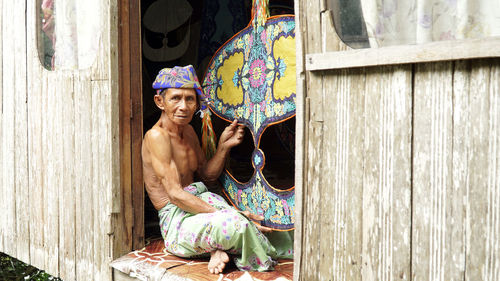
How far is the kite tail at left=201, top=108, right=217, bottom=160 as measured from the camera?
3.98 metres

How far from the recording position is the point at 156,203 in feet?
12.6

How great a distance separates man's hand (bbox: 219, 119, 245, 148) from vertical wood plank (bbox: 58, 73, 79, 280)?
48.3 inches

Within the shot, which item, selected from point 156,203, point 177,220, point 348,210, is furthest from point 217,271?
point 348,210

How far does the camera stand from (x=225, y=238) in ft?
10.5

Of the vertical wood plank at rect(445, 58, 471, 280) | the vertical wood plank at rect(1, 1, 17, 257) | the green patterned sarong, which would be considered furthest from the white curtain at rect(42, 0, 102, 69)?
the vertical wood plank at rect(445, 58, 471, 280)

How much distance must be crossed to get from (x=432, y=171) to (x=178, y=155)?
2220mm

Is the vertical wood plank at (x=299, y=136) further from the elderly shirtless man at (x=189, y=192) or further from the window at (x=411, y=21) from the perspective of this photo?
the elderly shirtless man at (x=189, y=192)

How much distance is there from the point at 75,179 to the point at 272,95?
179 centimetres

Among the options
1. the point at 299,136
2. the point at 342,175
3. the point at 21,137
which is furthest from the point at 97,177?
the point at 342,175

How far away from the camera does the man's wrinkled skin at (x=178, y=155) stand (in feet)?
11.6

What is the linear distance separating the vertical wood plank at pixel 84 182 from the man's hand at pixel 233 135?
1.05 metres

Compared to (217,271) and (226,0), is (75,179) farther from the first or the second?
(226,0)

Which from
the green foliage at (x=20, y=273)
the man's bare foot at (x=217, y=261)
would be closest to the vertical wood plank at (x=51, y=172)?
the man's bare foot at (x=217, y=261)

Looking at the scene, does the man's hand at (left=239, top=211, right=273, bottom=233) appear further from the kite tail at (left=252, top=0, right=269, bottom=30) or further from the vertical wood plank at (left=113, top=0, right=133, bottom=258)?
the kite tail at (left=252, top=0, right=269, bottom=30)
